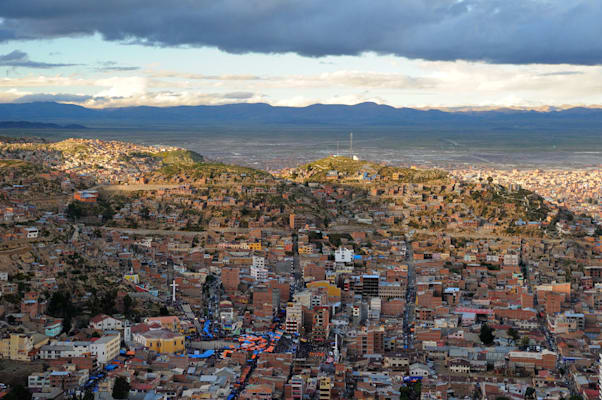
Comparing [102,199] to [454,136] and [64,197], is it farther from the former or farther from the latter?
[454,136]

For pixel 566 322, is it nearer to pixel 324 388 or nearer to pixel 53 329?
pixel 324 388

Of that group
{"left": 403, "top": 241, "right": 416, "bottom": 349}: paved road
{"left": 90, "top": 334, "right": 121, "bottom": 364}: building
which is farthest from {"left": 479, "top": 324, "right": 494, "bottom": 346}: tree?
{"left": 90, "top": 334, "right": 121, "bottom": 364}: building

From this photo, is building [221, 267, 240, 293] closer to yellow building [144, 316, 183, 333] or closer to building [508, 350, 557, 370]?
yellow building [144, 316, 183, 333]

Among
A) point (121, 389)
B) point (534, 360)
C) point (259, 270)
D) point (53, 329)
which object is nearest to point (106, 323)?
point (53, 329)

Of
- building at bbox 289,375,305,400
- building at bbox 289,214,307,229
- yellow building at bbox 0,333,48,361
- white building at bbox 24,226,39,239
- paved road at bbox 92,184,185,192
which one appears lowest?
building at bbox 289,375,305,400

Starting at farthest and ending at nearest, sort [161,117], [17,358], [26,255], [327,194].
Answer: [161,117] < [327,194] < [26,255] < [17,358]

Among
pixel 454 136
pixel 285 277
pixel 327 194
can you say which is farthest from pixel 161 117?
pixel 285 277
